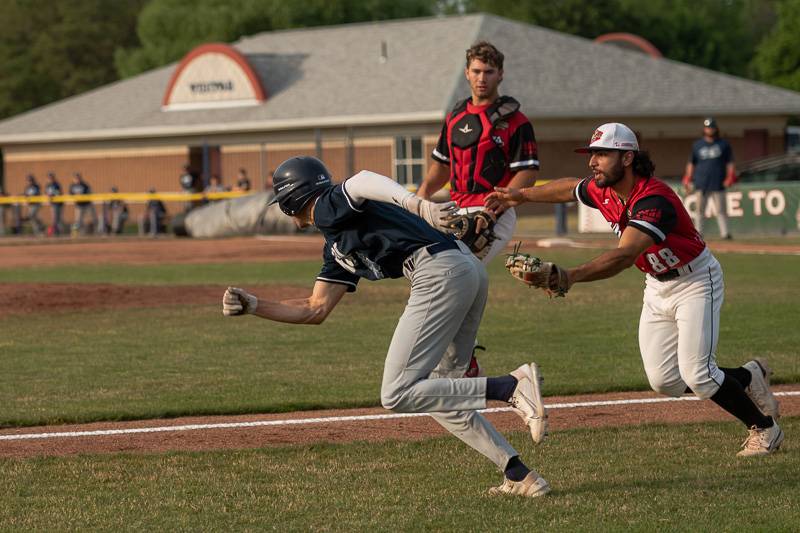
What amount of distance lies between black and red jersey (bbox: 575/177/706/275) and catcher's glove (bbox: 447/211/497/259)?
0.71 metres

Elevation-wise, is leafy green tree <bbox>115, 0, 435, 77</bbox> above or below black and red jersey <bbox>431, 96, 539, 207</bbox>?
below

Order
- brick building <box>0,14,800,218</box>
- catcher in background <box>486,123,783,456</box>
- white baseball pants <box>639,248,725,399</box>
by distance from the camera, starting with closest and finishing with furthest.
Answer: catcher in background <box>486,123,783,456</box>
white baseball pants <box>639,248,725,399</box>
brick building <box>0,14,800,218</box>

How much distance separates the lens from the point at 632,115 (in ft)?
136

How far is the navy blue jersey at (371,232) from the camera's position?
254 inches

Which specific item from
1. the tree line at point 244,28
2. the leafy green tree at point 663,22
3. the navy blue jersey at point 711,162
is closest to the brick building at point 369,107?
the tree line at point 244,28

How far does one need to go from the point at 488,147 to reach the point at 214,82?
1493 inches

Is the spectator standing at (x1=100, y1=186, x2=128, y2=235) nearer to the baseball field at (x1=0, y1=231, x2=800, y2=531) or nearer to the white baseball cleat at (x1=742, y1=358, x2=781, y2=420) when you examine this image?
the baseball field at (x1=0, y1=231, x2=800, y2=531)

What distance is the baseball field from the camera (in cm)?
644

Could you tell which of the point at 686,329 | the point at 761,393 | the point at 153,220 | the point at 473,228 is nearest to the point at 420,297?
the point at 473,228

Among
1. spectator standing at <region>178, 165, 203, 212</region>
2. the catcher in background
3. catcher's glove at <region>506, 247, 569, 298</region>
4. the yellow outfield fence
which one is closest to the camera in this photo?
catcher's glove at <region>506, 247, 569, 298</region>

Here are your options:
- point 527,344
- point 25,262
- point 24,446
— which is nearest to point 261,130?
point 25,262

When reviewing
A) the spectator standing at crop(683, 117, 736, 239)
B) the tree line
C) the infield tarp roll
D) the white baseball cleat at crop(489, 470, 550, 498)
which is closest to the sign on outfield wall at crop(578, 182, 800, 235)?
the spectator standing at crop(683, 117, 736, 239)

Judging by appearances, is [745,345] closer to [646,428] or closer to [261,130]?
[646,428]

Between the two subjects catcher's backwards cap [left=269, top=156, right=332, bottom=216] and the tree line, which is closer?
catcher's backwards cap [left=269, top=156, right=332, bottom=216]
